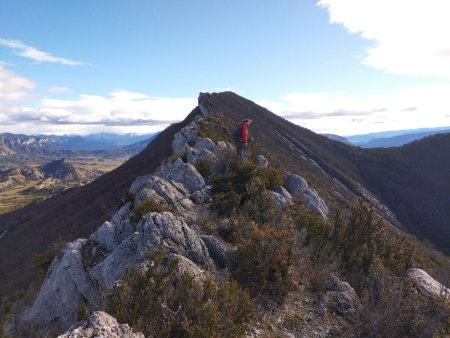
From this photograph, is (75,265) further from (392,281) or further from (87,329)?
(392,281)

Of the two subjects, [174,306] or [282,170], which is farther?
[282,170]

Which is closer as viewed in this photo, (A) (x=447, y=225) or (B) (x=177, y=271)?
(B) (x=177, y=271)

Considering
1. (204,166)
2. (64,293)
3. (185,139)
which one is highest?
(185,139)

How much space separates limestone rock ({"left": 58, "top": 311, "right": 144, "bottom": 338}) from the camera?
5.00m

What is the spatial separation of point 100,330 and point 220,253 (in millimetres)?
5468

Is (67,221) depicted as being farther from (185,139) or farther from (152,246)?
(152,246)

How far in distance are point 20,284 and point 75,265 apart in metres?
30.8

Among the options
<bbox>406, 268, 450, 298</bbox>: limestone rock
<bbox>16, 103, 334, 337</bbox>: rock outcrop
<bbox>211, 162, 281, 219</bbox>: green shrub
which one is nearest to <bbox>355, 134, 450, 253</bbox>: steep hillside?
<bbox>406, 268, 450, 298</bbox>: limestone rock

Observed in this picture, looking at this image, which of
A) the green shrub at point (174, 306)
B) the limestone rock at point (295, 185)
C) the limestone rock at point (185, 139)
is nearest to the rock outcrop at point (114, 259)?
the green shrub at point (174, 306)

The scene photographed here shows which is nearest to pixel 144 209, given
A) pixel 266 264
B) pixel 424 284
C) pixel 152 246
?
pixel 152 246

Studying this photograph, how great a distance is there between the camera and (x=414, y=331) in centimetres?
814

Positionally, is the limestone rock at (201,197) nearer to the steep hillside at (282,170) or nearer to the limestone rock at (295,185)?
the limestone rock at (295,185)

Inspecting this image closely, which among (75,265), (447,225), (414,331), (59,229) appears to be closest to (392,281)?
(414,331)

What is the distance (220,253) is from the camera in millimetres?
10336
